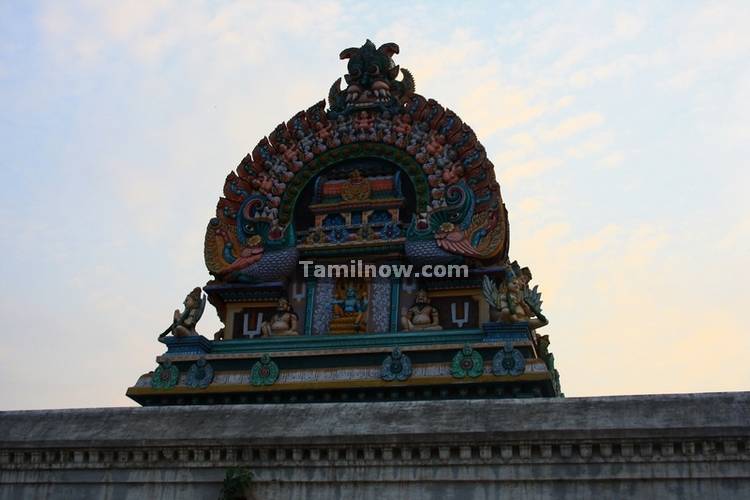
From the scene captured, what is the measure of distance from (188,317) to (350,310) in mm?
4745

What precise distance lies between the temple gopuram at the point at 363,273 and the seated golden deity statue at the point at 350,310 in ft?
0.14

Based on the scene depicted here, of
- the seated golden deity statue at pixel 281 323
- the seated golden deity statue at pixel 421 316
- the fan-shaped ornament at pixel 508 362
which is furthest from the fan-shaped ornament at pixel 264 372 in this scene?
the fan-shaped ornament at pixel 508 362

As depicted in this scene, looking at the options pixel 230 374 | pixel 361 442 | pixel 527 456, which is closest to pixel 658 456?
pixel 527 456

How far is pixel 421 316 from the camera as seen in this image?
1069 inches

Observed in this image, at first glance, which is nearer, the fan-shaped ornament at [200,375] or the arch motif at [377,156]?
the fan-shaped ornament at [200,375]

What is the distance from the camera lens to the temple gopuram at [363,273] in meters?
25.4

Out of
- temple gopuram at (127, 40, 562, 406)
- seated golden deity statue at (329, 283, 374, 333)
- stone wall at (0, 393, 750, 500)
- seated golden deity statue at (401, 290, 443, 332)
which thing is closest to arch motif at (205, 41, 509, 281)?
temple gopuram at (127, 40, 562, 406)

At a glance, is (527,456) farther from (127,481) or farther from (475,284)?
(475,284)

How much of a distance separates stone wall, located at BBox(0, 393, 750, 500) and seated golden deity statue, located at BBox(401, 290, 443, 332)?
6836 millimetres

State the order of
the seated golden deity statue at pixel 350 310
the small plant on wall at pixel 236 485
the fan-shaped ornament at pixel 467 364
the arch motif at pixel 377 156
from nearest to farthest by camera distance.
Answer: the small plant on wall at pixel 236 485 → the fan-shaped ornament at pixel 467 364 → the seated golden deity statue at pixel 350 310 → the arch motif at pixel 377 156

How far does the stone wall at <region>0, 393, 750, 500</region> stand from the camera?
17.4m

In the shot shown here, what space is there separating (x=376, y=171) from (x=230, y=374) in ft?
26.5

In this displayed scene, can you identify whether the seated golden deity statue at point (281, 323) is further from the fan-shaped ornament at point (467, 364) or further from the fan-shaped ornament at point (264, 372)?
the fan-shaped ornament at point (467, 364)

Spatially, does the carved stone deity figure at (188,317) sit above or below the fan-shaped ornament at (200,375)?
above
